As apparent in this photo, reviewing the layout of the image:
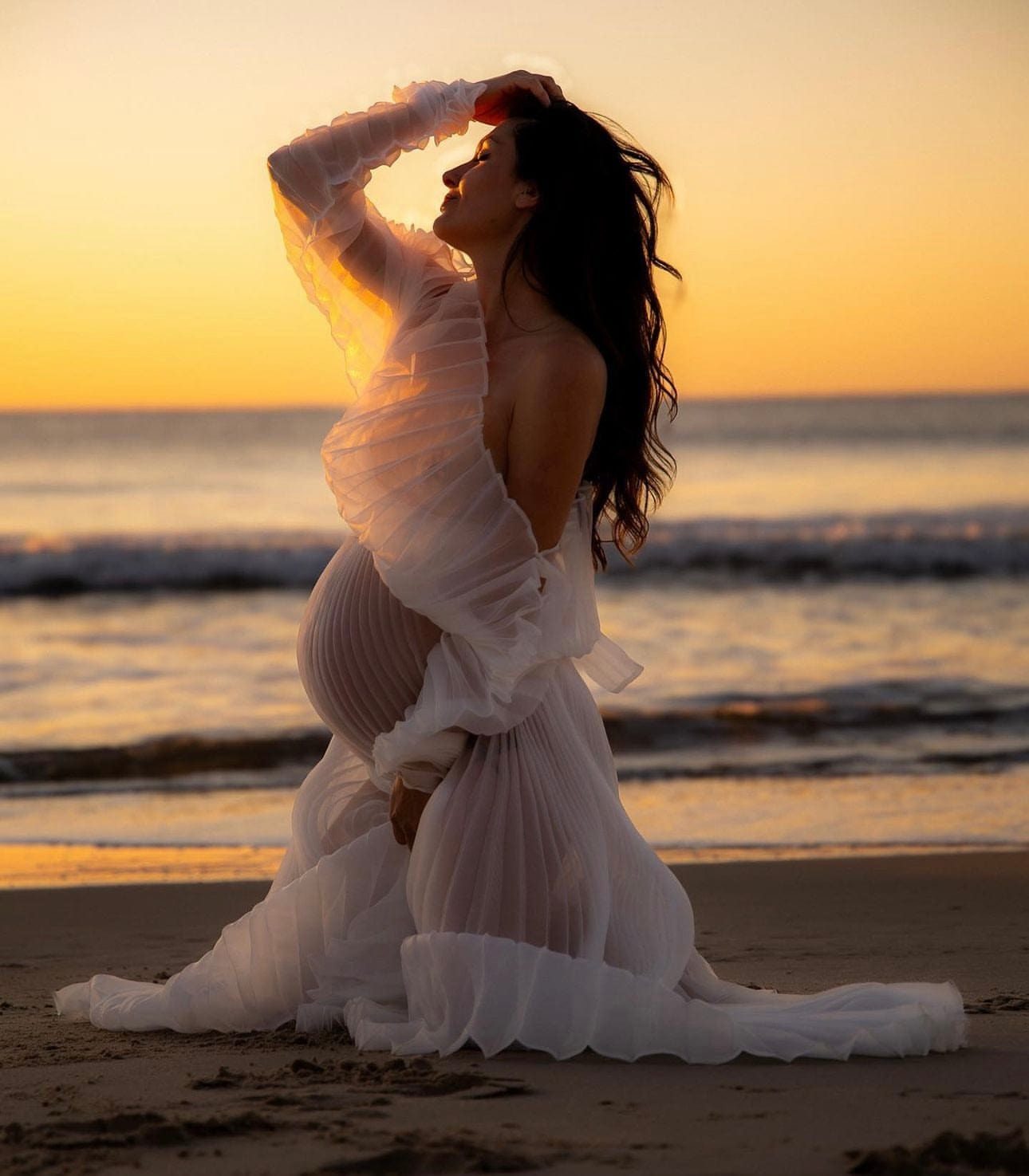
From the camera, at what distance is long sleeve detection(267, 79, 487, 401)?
3578mm

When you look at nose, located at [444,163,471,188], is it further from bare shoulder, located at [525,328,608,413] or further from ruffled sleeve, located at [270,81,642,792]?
bare shoulder, located at [525,328,608,413]

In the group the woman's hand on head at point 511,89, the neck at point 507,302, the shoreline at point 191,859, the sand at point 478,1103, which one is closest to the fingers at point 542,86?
the woman's hand on head at point 511,89

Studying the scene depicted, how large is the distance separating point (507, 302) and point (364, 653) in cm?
84

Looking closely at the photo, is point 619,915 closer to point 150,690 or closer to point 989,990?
point 989,990

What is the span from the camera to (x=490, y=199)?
11.5ft

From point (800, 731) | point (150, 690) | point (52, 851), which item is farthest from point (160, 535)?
point (52, 851)

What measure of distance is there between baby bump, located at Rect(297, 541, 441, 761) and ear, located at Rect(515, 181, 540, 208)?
85 cm

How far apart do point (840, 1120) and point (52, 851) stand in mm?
4768

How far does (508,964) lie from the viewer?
132 inches

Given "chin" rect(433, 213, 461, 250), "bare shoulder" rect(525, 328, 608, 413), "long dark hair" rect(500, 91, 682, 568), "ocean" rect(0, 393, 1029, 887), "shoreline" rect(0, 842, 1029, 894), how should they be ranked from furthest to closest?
"ocean" rect(0, 393, 1029, 887) → "shoreline" rect(0, 842, 1029, 894) → "chin" rect(433, 213, 461, 250) → "long dark hair" rect(500, 91, 682, 568) → "bare shoulder" rect(525, 328, 608, 413)

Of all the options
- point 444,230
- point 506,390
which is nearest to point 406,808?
point 506,390

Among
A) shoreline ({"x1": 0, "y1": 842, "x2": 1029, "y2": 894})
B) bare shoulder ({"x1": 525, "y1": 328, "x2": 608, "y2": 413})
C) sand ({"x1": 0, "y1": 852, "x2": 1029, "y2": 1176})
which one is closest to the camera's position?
sand ({"x1": 0, "y1": 852, "x2": 1029, "y2": 1176})

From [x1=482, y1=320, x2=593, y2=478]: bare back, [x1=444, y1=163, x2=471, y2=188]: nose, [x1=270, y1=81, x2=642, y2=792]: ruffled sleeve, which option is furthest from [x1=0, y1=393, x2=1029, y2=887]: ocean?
[x1=444, y1=163, x2=471, y2=188]: nose

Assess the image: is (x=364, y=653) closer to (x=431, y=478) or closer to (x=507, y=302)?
(x=431, y=478)
